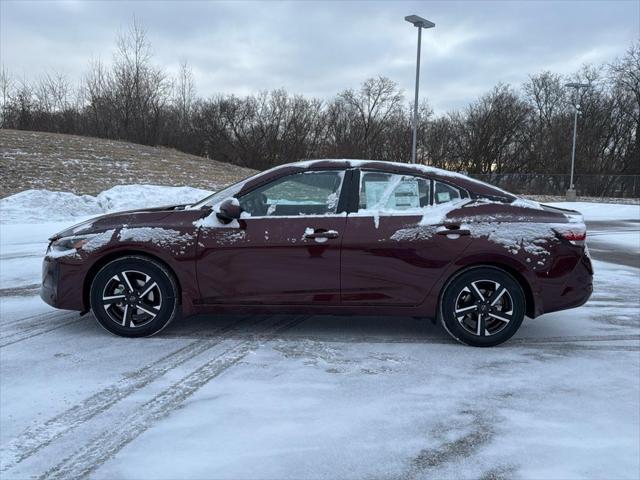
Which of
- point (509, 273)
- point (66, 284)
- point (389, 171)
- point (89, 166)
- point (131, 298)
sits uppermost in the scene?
point (89, 166)

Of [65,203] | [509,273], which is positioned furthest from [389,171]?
[65,203]

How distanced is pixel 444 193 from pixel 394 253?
2.32 ft

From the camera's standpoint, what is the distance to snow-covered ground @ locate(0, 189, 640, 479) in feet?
8.65

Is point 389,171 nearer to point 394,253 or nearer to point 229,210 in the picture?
point 394,253

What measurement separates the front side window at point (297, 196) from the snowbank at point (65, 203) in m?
11.6

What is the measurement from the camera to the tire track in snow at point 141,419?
256 cm

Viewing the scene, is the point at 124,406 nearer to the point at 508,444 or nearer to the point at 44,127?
the point at 508,444

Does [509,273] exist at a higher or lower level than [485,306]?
higher

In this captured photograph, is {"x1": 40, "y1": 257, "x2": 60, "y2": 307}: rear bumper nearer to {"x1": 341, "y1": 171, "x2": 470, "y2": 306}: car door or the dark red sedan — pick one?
the dark red sedan

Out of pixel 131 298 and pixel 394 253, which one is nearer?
pixel 394 253

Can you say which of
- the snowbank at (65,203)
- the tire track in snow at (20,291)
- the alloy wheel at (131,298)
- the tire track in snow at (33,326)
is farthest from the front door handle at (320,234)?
the snowbank at (65,203)

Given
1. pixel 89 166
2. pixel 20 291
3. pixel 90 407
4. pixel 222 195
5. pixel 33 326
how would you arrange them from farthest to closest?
pixel 89 166
pixel 20 291
pixel 33 326
pixel 222 195
pixel 90 407

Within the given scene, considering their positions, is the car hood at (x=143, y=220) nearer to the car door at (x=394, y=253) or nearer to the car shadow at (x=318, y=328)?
the car shadow at (x=318, y=328)

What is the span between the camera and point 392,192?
447cm
